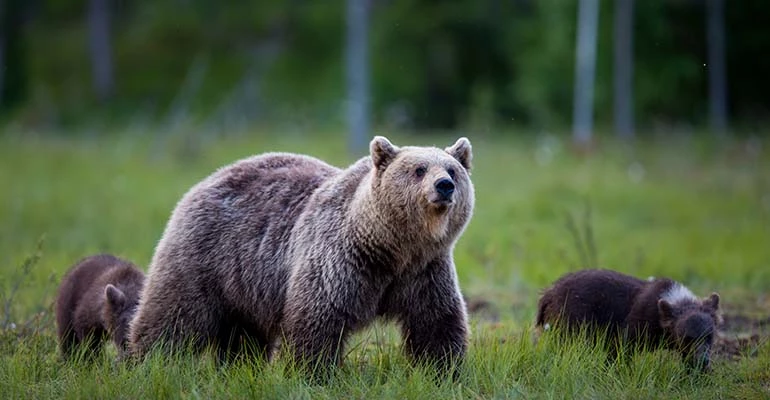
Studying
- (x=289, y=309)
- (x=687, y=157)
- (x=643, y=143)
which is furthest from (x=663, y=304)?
(x=643, y=143)

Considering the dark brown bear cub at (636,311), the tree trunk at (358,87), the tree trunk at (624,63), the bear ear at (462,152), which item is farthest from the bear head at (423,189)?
the tree trunk at (624,63)

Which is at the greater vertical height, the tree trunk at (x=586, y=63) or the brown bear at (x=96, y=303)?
the tree trunk at (x=586, y=63)

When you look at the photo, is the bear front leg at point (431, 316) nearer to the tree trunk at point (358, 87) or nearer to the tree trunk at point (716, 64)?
the tree trunk at point (358, 87)

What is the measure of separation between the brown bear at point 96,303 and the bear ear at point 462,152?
9.70 ft

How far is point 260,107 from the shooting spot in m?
37.5

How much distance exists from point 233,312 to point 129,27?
40.9 meters

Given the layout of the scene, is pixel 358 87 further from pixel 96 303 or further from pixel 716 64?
pixel 96 303

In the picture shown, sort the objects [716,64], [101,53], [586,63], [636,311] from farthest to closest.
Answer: [101,53] < [716,64] < [586,63] < [636,311]

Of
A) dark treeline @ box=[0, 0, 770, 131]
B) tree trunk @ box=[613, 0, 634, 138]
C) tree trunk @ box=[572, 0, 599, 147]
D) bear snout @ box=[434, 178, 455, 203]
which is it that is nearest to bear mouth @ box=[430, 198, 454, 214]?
bear snout @ box=[434, 178, 455, 203]

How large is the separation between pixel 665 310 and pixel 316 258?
270 cm

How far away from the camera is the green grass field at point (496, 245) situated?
7.31 m

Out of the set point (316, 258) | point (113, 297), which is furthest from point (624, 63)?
point (316, 258)

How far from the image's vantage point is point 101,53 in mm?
43312

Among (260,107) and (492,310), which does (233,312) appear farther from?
(260,107)
